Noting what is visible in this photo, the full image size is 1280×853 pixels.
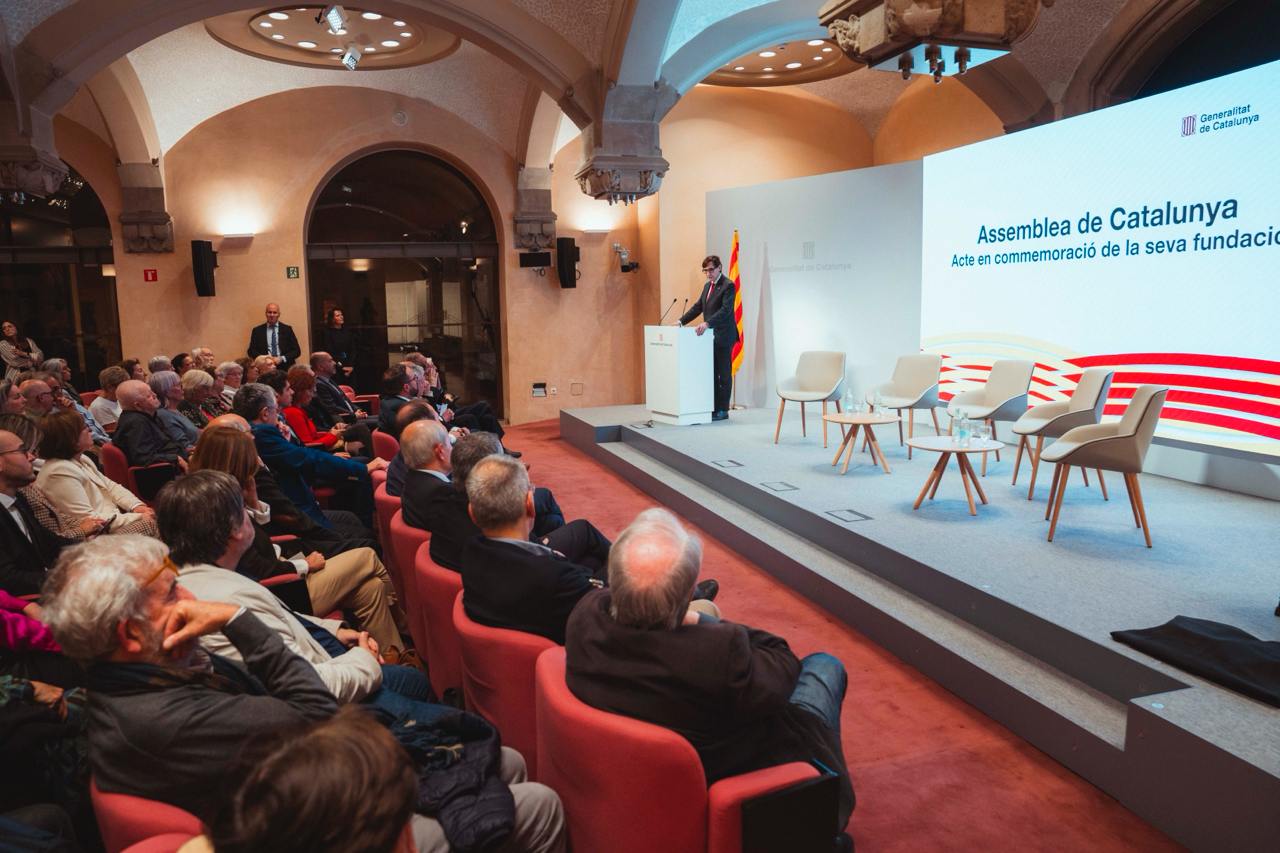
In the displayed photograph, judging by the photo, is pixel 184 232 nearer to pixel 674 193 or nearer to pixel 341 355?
pixel 341 355

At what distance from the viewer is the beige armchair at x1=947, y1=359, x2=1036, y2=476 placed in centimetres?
633

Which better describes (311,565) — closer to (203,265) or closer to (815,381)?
(815,381)

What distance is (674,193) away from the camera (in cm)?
1094

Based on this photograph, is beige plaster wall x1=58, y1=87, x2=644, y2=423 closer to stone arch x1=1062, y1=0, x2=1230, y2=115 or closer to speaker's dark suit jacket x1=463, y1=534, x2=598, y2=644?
stone arch x1=1062, y1=0, x2=1230, y2=115

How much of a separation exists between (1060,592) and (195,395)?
5.27 m

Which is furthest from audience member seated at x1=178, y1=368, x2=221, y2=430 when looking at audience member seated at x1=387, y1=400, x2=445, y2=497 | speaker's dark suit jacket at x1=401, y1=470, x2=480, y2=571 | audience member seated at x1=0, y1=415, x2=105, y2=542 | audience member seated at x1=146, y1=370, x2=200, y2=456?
speaker's dark suit jacket at x1=401, y1=470, x2=480, y2=571

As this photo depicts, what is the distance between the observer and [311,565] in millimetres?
3412

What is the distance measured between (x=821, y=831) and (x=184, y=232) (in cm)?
1083

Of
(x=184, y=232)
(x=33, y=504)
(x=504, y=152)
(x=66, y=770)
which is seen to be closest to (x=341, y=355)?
(x=184, y=232)

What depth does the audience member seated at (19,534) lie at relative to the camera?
2908 millimetres

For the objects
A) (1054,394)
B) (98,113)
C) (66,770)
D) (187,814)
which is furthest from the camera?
(98,113)

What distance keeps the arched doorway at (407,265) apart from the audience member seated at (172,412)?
19.2ft

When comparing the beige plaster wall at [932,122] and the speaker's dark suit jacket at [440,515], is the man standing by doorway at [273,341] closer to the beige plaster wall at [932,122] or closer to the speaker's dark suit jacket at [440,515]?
the speaker's dark suit jacket at [440,515]

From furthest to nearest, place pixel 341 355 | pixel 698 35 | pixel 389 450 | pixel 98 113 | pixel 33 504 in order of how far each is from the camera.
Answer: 1. pixel 341 355
2. pixel 98 113
3. pixel 698 35
4. pixel 389 450
5. pixel 33 504
